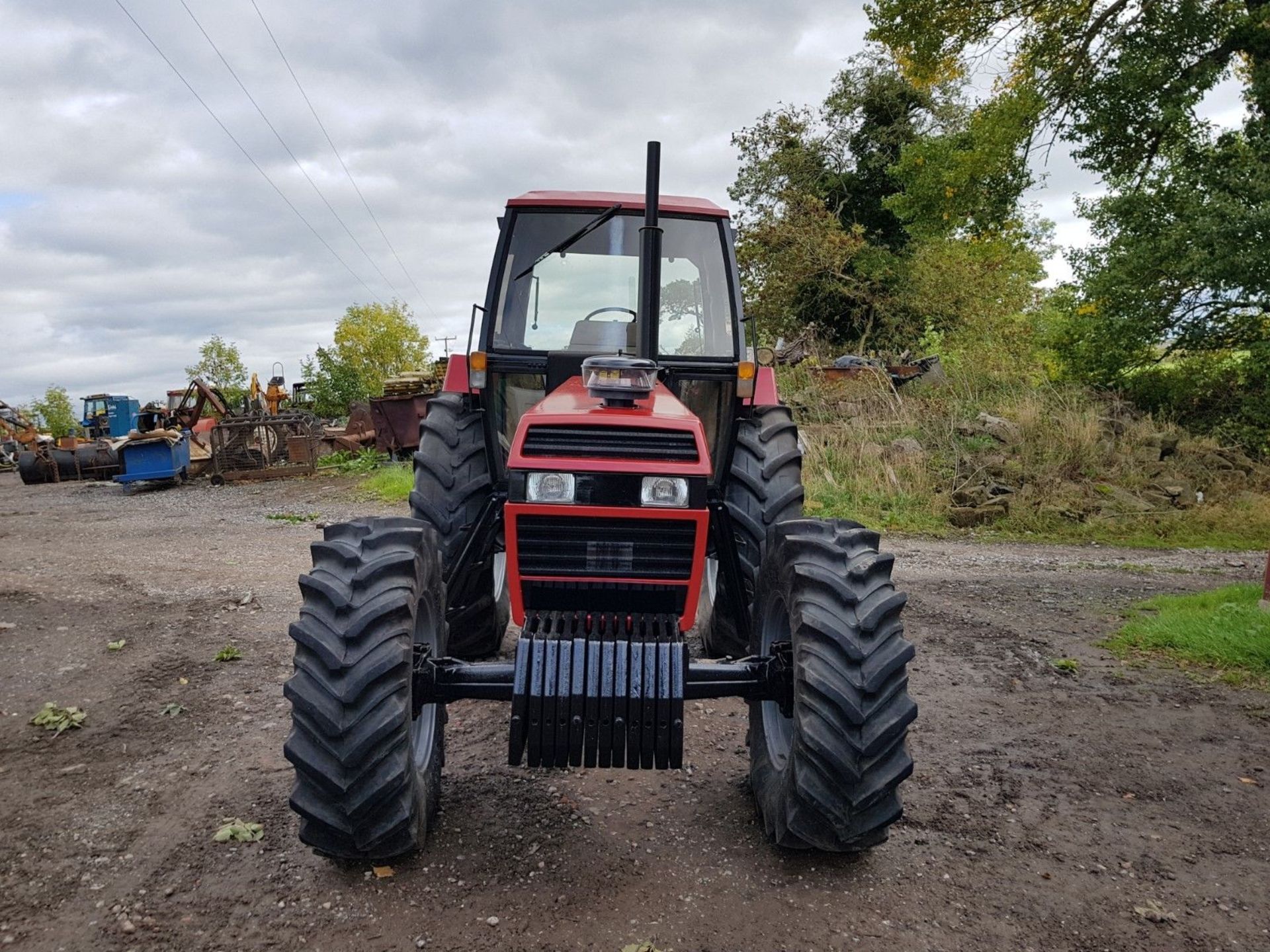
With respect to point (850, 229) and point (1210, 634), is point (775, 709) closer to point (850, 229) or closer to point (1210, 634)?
point (1210, 634)

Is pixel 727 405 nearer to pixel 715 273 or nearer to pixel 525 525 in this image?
pixel 715 273

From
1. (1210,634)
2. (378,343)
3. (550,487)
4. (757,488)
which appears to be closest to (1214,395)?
(1210,634)

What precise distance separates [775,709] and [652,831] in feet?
2.22

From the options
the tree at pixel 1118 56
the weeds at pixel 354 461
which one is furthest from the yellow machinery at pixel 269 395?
the tree at pixel 1118 56

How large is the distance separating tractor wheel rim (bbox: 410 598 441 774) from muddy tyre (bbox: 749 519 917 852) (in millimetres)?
1313

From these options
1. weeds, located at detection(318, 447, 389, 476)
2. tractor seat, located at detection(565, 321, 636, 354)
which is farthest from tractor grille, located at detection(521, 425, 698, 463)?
weeds, located at detection(318, 447, 389, 476)

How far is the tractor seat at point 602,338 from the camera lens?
4.64m

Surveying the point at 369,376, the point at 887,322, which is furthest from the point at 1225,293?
the point at 369,376

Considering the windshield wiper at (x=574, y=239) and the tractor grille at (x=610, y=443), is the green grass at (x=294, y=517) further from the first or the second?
the tractor grille at (x=610, y=443)

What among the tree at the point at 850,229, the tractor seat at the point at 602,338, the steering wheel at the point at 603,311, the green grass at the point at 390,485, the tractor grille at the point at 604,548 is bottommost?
the green grass at the point at 390,485

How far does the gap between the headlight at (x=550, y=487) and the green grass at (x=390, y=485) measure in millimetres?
10772

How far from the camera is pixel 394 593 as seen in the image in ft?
10.4

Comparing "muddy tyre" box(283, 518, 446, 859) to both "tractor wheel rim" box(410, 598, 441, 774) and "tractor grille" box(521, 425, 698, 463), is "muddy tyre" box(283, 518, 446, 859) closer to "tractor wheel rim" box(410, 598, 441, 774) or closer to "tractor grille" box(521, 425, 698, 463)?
"tractor wheel rim" box(410, 598, 441, 774)

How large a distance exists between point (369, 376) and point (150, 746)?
4387 cm
